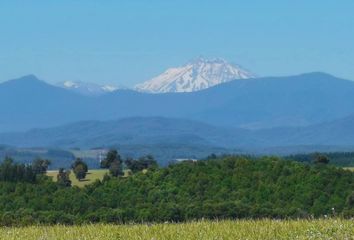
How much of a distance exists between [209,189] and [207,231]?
3024 inches

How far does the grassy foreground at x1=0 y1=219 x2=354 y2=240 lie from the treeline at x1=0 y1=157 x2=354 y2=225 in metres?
48.2

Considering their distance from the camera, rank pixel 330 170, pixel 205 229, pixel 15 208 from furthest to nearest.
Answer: pixel 330 170 < pixel 15 208 < pixel 205 229

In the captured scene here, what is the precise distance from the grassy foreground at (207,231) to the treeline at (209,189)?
48.2 metres

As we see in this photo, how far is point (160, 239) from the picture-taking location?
13945mm

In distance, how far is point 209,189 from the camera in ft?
301

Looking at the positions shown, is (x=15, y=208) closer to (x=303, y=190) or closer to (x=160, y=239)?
(x=303, y=190)

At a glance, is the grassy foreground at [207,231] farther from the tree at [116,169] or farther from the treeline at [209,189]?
the tree at [116,169]

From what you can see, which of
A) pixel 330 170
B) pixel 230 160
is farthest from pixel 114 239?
pixel 230 160

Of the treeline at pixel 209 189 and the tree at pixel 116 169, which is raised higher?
the tree at pixel 116 169

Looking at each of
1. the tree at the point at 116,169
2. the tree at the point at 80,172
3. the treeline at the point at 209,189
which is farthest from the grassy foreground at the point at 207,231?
the tree at the point at 80,172

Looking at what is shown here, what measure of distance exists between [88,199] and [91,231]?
63.4 metres

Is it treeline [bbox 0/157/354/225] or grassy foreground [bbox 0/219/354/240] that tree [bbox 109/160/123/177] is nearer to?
treeline [bbox 0/157/354/225]

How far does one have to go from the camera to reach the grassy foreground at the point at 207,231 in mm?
13898

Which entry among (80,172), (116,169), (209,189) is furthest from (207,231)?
(80,172)
